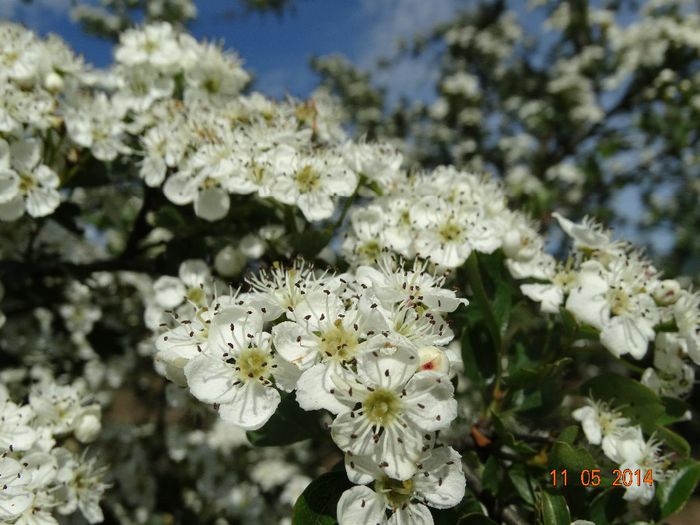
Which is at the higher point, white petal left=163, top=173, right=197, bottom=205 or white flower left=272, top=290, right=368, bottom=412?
white petal left=163, top=173, right=197, bottom=205

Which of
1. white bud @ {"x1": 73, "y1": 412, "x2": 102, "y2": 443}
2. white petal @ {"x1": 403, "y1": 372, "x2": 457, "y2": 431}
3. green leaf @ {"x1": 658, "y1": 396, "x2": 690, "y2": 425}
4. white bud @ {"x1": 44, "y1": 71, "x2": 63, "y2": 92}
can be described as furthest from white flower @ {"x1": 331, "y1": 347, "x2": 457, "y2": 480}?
white bud @ {"x1": 44, "y1": 71, "x2": 63, "y2": 92}

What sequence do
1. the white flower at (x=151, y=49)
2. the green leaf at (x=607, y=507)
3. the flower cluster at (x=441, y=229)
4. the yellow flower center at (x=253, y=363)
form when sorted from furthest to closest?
Result: the white flower at (x=151, y=49) → the flower cluster at (x=441, y=229) → the green leaf at (x=607, y=507) → the yellow flower center at (x=253, y=363)

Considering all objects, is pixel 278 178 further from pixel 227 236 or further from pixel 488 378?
pixel 488 378

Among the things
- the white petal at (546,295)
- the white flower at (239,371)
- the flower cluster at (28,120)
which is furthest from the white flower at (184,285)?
the white petal at (546,295)

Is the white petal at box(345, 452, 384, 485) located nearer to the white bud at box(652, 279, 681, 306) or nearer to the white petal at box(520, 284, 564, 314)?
the white petal at box(520, 284, 564, 314)

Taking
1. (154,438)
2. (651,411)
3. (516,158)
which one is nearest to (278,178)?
(651,411)

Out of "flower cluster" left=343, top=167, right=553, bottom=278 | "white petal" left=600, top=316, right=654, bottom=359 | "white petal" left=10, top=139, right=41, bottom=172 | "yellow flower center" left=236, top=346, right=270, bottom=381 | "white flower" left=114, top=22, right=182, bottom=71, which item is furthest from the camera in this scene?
"white flower" left=114, top=22, right=182, bottom=71

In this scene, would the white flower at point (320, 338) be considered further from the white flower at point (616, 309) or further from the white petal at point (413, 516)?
the white flower at point (616, 309)
